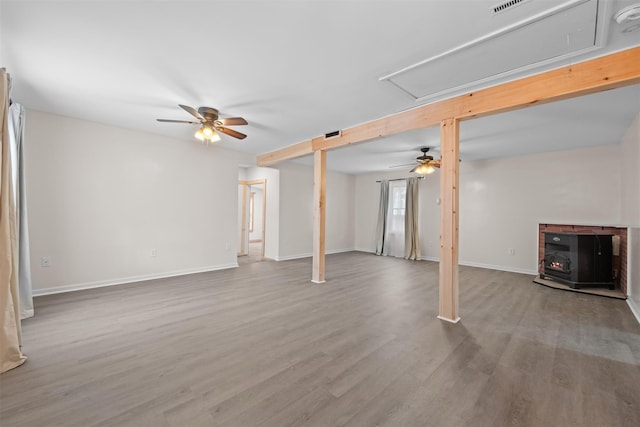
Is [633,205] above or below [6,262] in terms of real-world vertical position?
above

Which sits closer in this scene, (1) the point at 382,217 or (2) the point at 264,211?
(2) the point at 264,211

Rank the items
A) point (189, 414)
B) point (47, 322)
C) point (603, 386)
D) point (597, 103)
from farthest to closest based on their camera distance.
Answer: point (597, 103), point (47, 322), point (603, 386), point (189, 414)

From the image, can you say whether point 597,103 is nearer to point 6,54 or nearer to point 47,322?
point 6,54

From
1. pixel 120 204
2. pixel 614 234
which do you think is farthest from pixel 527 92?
pixel 120 204

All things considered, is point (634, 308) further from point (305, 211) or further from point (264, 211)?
point (264, 211)

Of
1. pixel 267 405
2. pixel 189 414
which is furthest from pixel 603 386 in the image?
pixel 189 414

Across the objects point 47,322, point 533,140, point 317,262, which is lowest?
point 47,322

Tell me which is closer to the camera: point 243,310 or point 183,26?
point 183,26

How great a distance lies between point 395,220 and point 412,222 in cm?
58

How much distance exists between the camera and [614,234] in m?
4.27

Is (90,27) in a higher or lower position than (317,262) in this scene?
higher

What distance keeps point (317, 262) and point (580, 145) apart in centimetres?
522

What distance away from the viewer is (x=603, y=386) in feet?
5.89

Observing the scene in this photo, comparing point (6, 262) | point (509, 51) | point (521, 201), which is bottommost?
point (6, 262)
